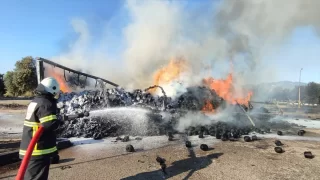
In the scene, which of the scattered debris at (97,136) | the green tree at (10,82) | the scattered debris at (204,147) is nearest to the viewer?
the scattered debris at (204,147)

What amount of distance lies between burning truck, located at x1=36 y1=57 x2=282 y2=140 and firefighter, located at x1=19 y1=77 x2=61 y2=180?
7515 mm

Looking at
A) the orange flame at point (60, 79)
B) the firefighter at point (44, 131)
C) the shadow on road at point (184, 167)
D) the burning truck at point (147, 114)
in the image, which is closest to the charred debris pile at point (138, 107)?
the burning truck at point (147, 114)

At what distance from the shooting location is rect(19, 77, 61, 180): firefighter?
5020 mm

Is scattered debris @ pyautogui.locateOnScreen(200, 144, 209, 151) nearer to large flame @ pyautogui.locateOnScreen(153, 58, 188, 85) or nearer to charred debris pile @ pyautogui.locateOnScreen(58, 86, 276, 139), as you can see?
charred debris pile @ pyautogui.locateOnScreen(58, 86, 276, 139)

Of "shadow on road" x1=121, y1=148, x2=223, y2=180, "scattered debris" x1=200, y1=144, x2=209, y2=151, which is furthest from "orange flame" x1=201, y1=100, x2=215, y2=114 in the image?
"shadow on road" x1=121, y1=148, x2=223, y2=180

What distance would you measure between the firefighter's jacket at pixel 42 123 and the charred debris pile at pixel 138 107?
24.6 ft

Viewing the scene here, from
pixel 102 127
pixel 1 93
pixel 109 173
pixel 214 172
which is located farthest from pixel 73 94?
pixel 1 93

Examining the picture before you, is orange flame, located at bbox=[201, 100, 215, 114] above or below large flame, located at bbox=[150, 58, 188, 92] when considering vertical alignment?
below

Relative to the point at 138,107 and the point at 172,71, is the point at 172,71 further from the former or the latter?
the point at 138,107

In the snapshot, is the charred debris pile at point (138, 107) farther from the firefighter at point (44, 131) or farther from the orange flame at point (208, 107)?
the firefighter at point (44, 131)

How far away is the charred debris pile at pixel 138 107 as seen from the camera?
530 inches

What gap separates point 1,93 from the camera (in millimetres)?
53469

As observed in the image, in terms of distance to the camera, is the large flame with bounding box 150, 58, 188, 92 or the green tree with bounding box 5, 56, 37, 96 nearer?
the large flame with bounding box 150, 58, 188, 92

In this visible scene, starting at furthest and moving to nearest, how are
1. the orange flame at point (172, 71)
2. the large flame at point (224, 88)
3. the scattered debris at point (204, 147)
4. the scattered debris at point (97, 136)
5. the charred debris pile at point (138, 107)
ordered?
1. the orange flame at point (172, 71)
2. the large flame at point (224, 88)
3. the charred debris pile at point (138, 107)
4. the scattered debris at point (97, 136)
5. the scattered debris at point (204, 147)
